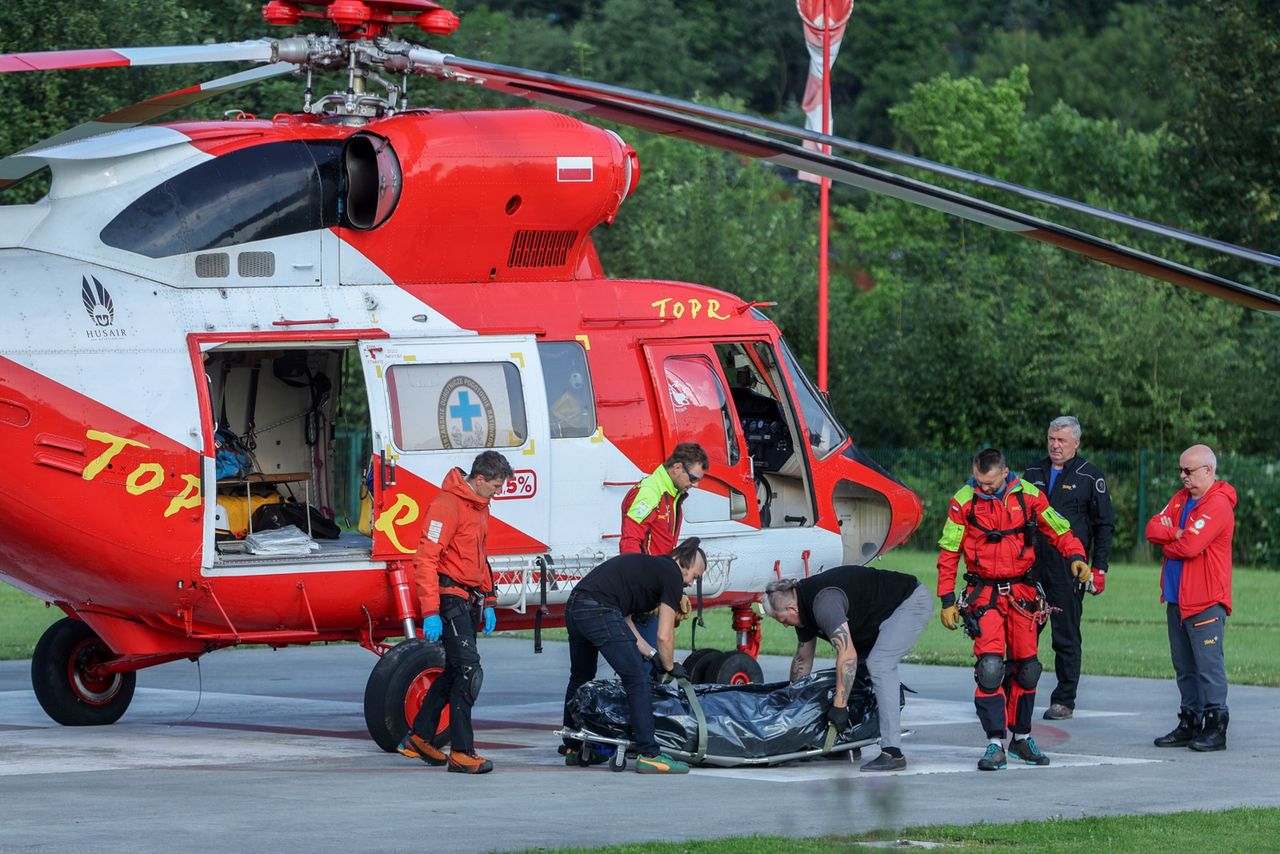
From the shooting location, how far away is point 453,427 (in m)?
12.3

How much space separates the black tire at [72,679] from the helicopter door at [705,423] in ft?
13.6

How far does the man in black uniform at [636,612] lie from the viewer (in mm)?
10703

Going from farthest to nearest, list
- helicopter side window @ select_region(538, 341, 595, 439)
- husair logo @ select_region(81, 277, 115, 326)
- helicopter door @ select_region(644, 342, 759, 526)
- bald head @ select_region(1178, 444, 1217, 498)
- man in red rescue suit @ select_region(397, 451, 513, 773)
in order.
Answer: helicopter door @ select_region(644, 342, 759, 526), helicopter side window @ select_region(538, 341, 595, 439), bald head @ select_region(1178, 444, 1217, 498), husair logo @ select_region(81, 277, 115, 326), man in red rescue suit @ select_region(397, 451, 513, 773)

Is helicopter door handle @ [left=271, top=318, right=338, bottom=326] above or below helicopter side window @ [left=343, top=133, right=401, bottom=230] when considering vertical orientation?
below

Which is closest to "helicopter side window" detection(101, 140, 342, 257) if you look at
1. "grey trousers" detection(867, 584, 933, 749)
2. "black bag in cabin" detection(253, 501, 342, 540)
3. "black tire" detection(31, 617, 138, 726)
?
"black bag in cabin" detection(253, 501, 342, 540)

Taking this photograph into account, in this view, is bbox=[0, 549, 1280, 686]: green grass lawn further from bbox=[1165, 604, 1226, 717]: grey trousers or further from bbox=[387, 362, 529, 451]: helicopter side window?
bbox=[387, 362, 529, 451]: helicopter side window

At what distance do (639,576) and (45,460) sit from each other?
354 cm

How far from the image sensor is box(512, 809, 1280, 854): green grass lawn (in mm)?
8508

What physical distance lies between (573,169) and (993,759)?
4.70 meters

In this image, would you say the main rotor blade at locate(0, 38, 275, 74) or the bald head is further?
the bald head

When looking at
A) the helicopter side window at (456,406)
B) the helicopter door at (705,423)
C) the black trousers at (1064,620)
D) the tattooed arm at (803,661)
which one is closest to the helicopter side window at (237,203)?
the helicopter side window at (456,406)

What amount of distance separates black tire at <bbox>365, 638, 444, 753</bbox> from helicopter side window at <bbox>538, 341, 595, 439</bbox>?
71.7 inches

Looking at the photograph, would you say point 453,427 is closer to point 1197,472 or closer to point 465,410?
point 465,410

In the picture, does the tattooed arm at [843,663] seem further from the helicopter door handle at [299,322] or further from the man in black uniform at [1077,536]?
the helicopter door handle at [299,322]
